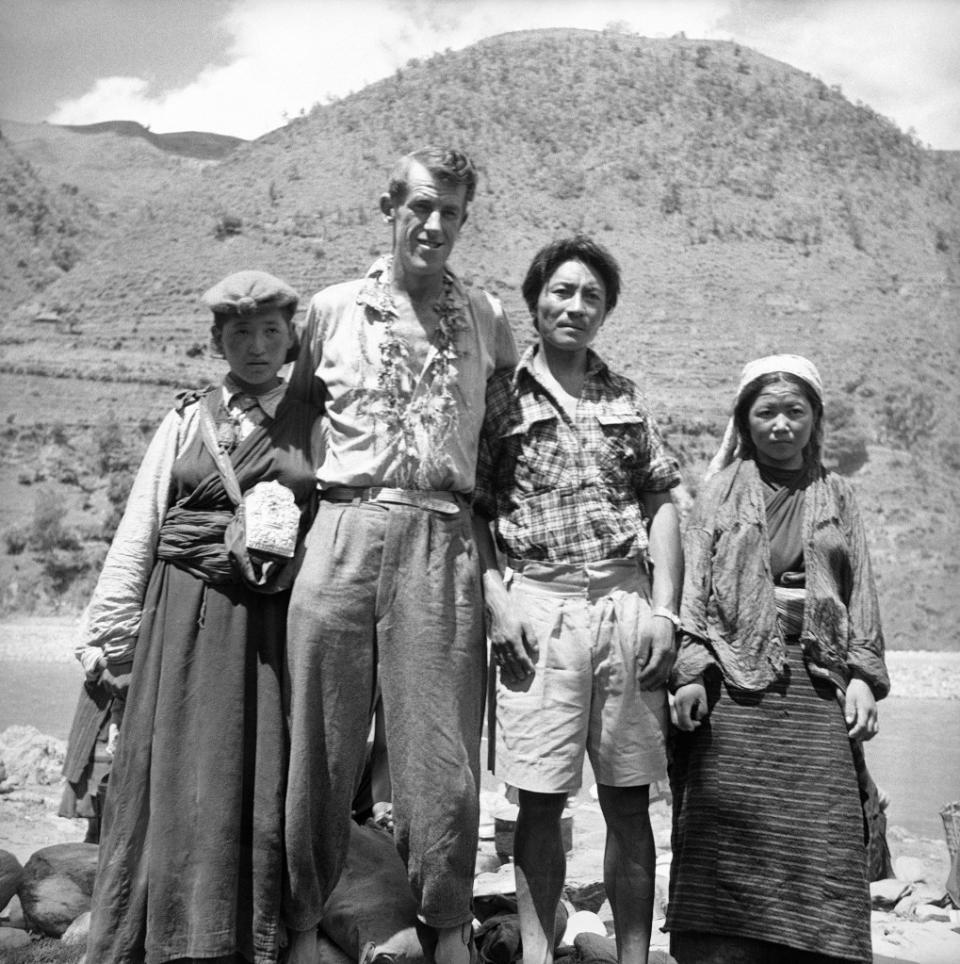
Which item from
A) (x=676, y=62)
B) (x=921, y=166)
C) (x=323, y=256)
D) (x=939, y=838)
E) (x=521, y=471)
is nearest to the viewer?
(x=521, y=471)

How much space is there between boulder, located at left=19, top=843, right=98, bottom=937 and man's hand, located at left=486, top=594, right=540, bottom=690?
1830 millimetres

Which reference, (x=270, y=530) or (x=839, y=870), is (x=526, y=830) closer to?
(x=839, y=870)

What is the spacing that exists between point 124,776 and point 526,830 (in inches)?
38.7

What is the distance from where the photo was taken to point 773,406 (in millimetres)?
2898

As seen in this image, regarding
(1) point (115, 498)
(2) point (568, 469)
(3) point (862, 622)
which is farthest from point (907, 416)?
(2) point (568, 469)

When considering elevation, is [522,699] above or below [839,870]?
above

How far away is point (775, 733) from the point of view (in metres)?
2.76

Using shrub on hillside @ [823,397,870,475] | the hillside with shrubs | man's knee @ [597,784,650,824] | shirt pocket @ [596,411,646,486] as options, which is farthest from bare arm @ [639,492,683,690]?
shrub on hillside @ [823,397,870,475]

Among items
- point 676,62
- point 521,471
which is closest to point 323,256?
point 676,62

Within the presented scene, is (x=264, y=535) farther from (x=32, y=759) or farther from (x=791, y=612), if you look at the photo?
(x=32, y=759)

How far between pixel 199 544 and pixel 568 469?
0.93 metres

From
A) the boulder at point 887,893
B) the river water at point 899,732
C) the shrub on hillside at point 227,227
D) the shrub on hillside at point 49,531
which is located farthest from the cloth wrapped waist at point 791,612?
the shrub on hillside at point 227,227

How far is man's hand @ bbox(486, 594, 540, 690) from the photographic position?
2697 millimetres

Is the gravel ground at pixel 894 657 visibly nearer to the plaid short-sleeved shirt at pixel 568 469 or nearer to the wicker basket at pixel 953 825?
the wicker basket at pixel 953 825
